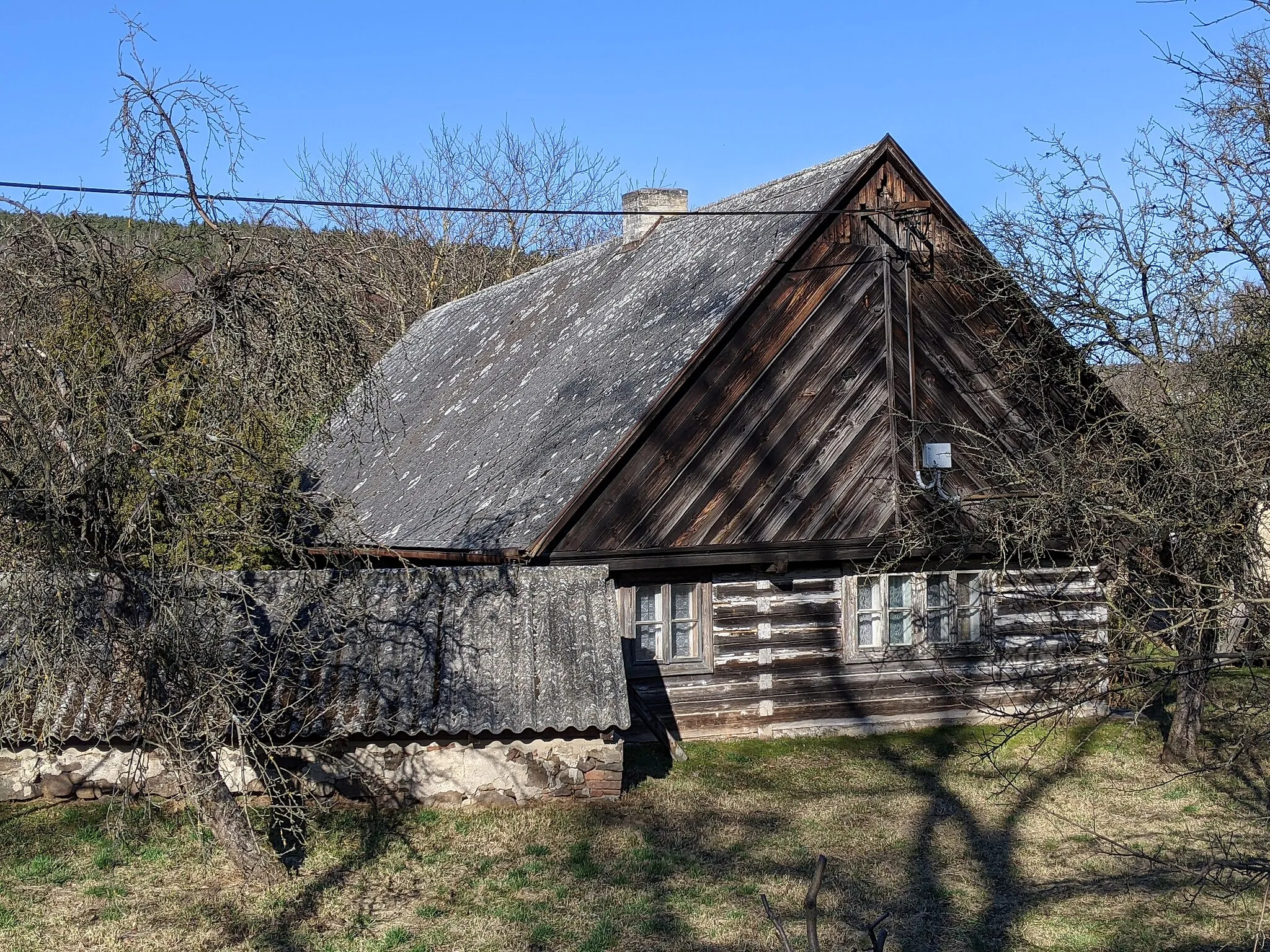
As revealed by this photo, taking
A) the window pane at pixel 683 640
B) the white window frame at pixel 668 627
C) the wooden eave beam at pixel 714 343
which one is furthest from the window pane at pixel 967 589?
the wooden eave beam at pixel 714 343

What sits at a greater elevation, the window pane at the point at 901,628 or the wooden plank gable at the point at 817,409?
the wooden plank gable at the point at 817,409

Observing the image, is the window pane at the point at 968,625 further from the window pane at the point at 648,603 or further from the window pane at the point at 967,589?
the window pane at the point at 648,603

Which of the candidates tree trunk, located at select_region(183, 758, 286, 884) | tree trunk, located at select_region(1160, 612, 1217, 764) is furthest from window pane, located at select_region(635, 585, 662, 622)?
tree trunk, located at select_region(1160, 612, 1217, 764)

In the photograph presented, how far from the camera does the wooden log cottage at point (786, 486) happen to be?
43.0ft

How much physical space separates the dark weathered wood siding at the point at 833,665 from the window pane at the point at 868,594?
0.33 m

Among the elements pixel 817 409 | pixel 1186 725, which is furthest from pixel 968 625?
pixel 817 409

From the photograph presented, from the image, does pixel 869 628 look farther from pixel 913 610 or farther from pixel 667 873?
pixel 667 873

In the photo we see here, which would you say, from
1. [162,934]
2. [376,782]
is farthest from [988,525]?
[162,934]

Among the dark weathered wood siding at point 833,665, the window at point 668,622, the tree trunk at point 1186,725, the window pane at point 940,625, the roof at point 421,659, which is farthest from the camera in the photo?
the window pane at point 940,625

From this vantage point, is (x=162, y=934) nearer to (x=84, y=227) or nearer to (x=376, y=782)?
(x=376, y=782)

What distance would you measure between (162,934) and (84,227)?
466 cm

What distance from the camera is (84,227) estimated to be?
798 centimetres

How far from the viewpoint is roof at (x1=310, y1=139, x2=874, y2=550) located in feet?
43.8

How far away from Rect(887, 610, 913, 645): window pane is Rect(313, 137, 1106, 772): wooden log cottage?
33 mm
